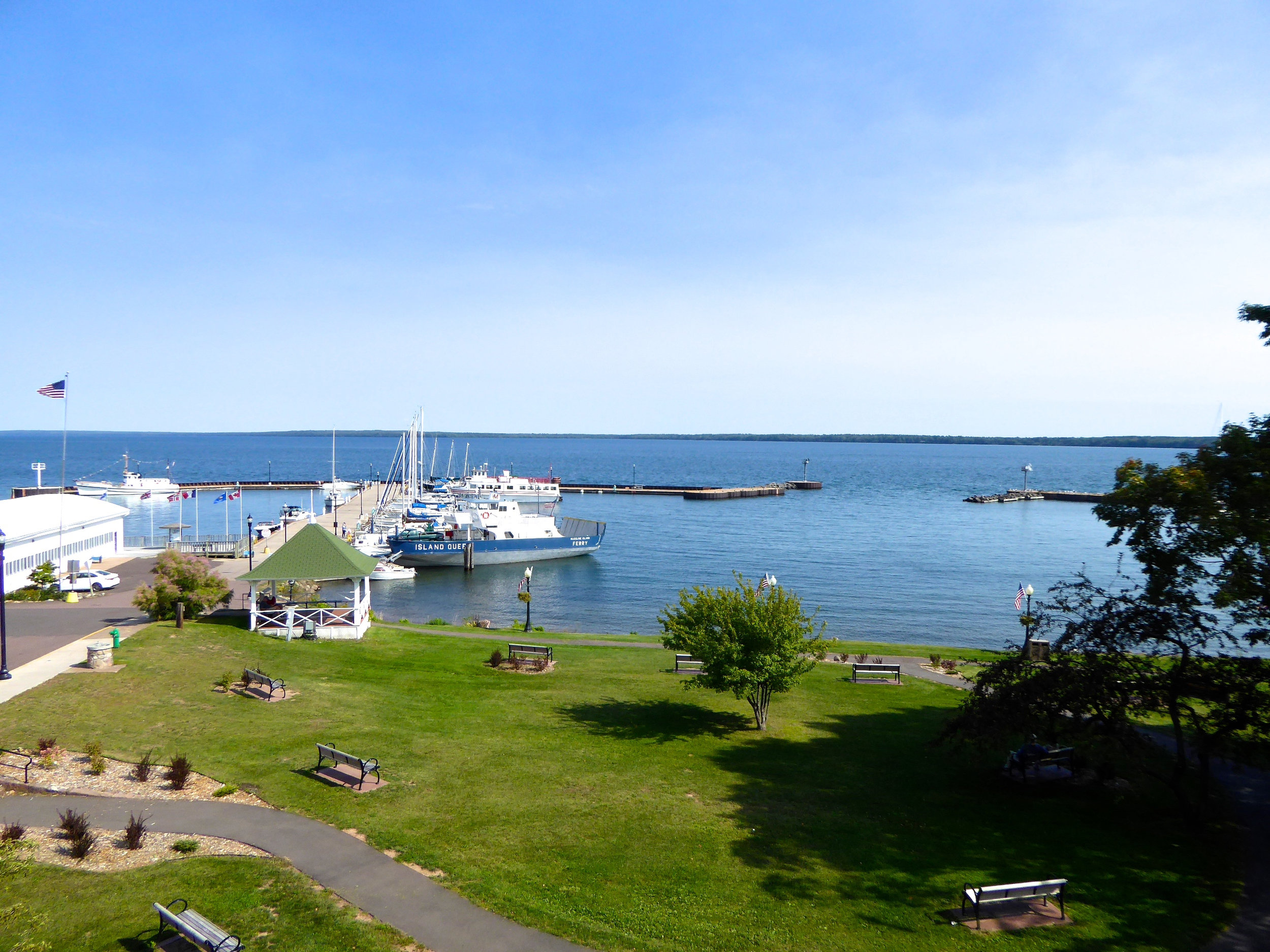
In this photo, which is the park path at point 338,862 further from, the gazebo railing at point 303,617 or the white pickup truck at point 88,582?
the white pickup truck at point 88,582

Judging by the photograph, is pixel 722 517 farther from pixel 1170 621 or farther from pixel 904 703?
pixel 1170 621

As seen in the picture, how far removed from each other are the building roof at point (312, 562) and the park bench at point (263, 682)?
565 cm

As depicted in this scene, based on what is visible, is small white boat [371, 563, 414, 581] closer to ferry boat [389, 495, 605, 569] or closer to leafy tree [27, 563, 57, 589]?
ferry boat [389, 495, 605, 569]

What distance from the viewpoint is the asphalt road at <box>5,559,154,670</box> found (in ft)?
73.7

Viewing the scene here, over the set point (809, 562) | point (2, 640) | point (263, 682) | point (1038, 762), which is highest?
point (2, 640)

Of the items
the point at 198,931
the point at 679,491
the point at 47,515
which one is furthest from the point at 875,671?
the point at 679,491

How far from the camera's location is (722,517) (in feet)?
323

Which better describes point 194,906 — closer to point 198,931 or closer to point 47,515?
point 198,931

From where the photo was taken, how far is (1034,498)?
418 ft

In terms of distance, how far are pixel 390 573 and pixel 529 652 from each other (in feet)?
117

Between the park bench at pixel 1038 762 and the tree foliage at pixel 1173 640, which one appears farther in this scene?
the park bench at pixel 1038 762

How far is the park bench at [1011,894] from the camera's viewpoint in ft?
35.6

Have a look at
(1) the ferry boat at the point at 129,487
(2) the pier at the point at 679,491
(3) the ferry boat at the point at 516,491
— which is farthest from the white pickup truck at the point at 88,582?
(2) the pier at the point at 679,491

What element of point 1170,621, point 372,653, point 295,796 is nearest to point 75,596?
point 372,653
